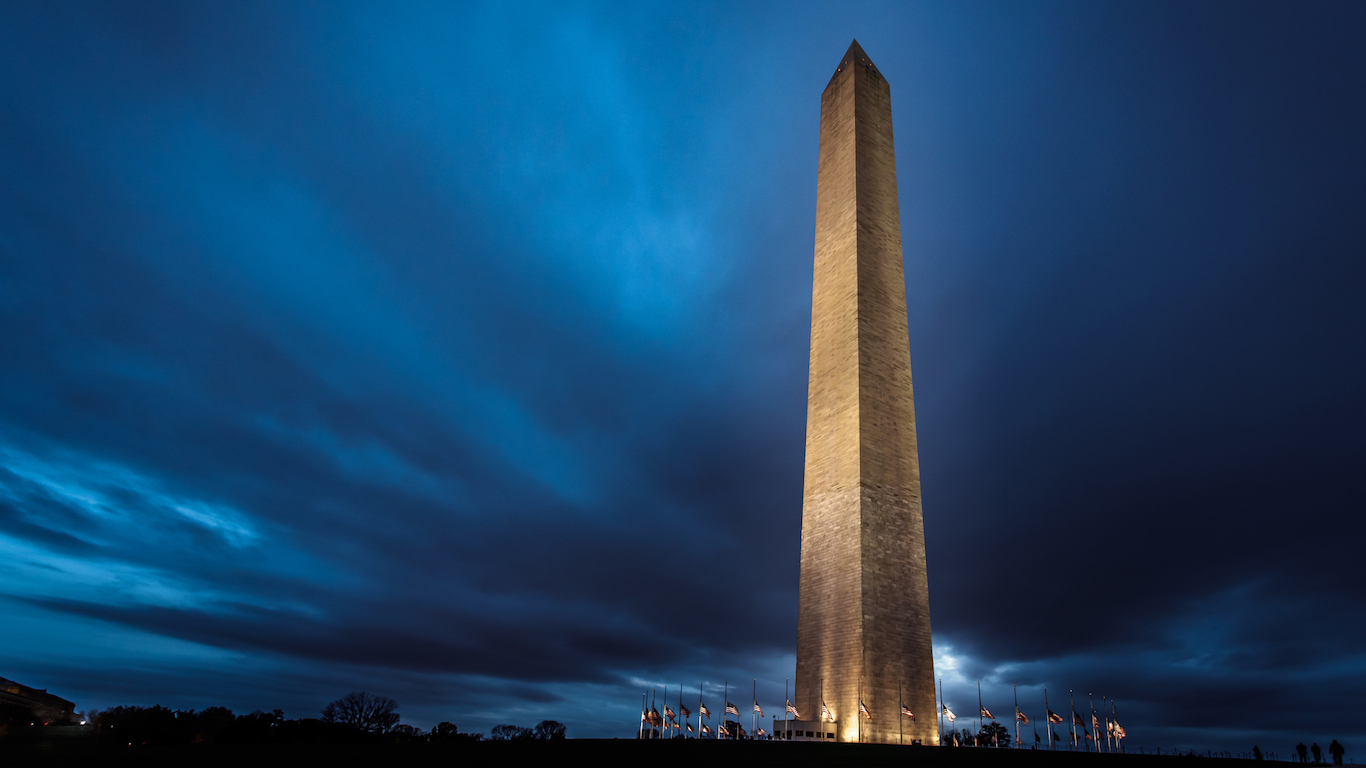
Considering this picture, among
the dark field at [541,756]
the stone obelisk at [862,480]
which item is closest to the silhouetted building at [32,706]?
the dark field at [541,756]

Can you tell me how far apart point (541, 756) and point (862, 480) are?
17.1 meters

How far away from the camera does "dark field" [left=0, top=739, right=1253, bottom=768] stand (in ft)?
43.1

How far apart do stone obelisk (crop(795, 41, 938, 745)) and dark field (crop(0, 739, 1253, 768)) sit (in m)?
5.89

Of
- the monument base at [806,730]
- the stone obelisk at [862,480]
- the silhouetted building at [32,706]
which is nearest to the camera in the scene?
the silhouetted building at [32,706]

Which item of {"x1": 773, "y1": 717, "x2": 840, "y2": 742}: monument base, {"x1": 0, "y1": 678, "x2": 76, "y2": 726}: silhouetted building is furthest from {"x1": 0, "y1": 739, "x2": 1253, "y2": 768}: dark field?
{"x1": 0, "y1": 678, "x2": 76, "y2": 726}: silhouetted building

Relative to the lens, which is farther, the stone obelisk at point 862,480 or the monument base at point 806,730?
the stone obelisk at point 862,480

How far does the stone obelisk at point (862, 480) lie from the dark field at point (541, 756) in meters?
5.89

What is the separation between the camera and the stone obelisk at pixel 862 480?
27.0 metres

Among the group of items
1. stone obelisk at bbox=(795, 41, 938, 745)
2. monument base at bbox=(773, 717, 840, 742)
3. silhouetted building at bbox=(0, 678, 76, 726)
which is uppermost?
stone obelisk at bbox=(795, 41, 938, 745)

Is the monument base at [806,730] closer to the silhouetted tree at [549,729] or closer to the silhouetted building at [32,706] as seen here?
the silhouetted tree at [549,729]

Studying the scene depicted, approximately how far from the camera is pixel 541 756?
15469mm

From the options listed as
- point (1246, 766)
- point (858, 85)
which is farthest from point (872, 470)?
point (858, 85)

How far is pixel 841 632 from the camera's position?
27703 mm

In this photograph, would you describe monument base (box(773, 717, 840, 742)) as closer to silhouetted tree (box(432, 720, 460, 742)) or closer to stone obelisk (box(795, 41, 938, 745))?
stone obelisk (box(795, 41, 938, 745))
